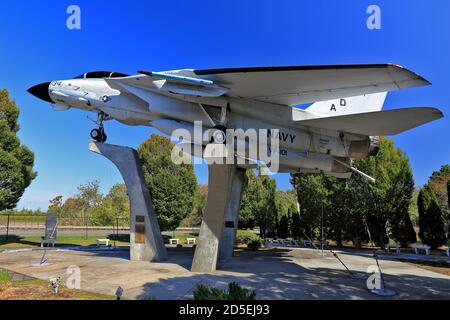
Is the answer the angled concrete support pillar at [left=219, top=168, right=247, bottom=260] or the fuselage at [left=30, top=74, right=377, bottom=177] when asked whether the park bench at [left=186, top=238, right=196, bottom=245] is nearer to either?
the angled concrete support pillar at [left=219, top=168, right=247, bottom=260]

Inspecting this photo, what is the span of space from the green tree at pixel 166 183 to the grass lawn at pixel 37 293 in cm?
2237

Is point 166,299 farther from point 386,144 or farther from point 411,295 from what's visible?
point 386,144

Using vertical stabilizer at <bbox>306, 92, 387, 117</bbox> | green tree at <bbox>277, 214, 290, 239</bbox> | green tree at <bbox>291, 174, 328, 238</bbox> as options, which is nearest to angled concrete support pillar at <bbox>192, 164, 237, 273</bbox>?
vertical stabilizer at <bbox>306, 92, 387, 117</bbox>

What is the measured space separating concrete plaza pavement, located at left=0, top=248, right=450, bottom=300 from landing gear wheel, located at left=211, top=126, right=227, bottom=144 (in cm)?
569

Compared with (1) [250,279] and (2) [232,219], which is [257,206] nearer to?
(2) [232,219]

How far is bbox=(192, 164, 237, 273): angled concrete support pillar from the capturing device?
1416 centimetres

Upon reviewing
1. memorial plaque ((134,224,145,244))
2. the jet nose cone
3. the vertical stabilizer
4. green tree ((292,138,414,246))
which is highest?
the jet nose cone

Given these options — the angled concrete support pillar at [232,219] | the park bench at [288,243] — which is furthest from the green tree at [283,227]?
the angled concrete support pillar at [232,219]

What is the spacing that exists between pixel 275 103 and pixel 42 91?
12982 mm

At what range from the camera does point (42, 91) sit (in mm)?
18016

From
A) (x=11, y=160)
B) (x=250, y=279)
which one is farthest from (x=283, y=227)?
(x=11, y=160)

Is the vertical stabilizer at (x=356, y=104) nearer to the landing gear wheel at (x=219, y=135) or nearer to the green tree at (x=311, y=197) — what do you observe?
the landing gear wheel at (x=219, y=135)
